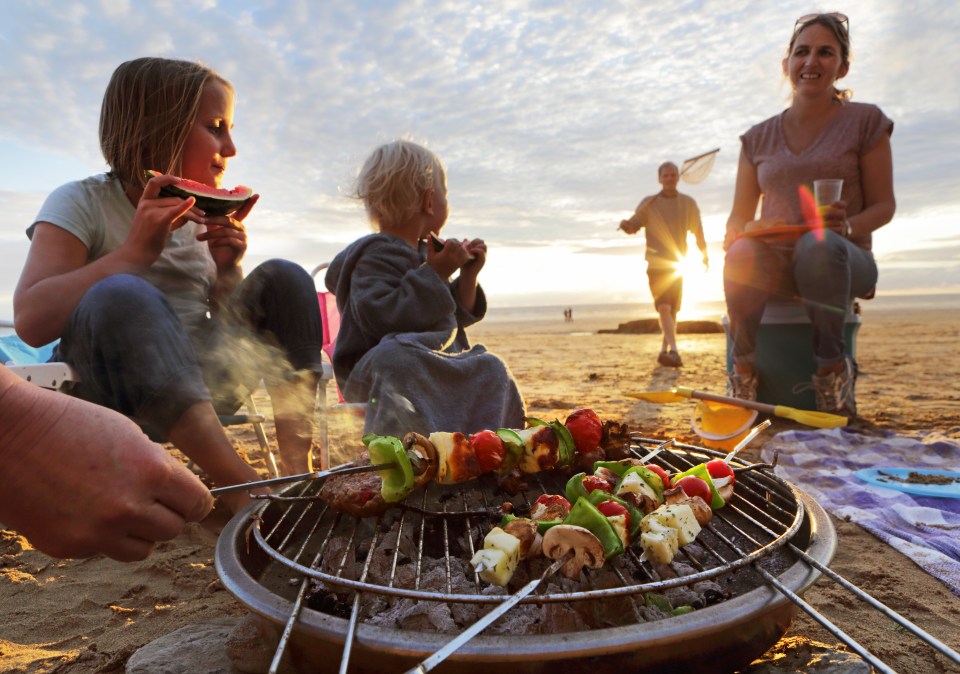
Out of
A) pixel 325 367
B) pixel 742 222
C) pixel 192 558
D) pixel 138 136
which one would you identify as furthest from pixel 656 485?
pixel 742 222

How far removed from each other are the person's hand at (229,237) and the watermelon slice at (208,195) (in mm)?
78

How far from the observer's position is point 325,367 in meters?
3.61

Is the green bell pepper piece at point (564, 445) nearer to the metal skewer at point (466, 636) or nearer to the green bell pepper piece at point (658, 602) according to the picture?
the green bell pepper piece at point (658, 602)

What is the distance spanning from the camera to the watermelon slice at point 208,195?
250cm

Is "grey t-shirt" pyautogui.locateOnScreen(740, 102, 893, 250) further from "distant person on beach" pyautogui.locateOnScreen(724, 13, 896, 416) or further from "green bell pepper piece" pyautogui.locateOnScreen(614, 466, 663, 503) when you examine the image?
"green bell pepper piece" pyautogui.locateOnScreen(614, 466, 663, 503)

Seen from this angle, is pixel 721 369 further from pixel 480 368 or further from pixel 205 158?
pixel 205 158

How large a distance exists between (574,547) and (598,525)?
94mm

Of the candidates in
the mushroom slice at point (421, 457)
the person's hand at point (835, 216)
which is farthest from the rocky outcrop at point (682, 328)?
the mushroom slice at point (421, 457)

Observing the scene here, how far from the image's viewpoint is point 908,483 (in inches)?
123

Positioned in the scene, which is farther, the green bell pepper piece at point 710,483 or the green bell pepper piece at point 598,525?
the green bell pepper piece at point 710,483

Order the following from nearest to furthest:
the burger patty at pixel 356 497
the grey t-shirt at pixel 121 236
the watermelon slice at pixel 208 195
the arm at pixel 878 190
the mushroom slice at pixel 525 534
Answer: the mushroom slice at pixel 525 534, the burger patty at pixel 356 497, the watermelon slice at pixel 208 195, the grey t-shirt at pixel 121 236, the arm at pixel 878 190

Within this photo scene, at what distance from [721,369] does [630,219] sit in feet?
8.72

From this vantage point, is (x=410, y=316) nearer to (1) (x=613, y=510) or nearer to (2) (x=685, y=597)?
(1) (x=613, y=510)

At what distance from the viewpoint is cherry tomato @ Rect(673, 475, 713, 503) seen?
1863 millimetres
